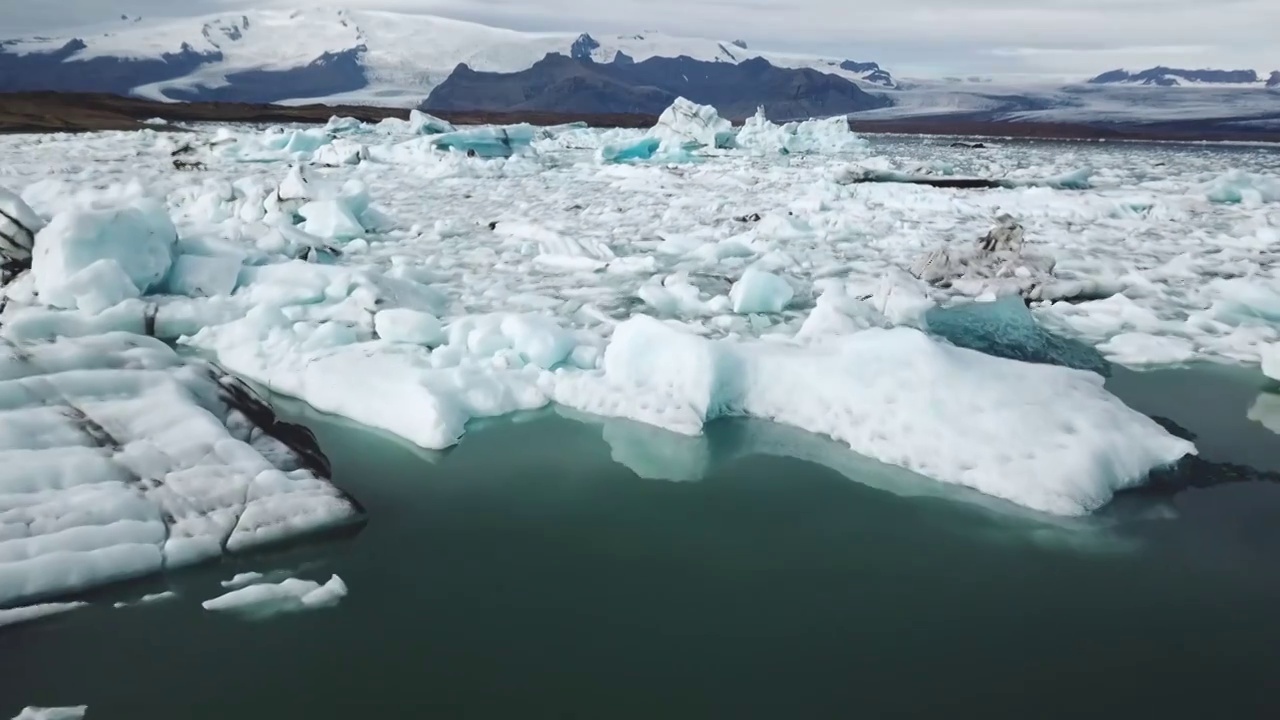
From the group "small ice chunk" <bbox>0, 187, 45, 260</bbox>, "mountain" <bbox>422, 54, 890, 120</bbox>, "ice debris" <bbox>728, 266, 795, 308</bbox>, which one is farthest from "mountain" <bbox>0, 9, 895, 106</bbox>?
"ice debris" <bbox>728, 266, 795, 308</bbox>

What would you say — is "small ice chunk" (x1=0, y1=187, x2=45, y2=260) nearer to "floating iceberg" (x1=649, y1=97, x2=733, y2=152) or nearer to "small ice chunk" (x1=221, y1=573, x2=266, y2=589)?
"small ice chunk" (x1=221, y1=573, x2=266, y2=589)

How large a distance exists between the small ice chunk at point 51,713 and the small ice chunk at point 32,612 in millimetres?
446

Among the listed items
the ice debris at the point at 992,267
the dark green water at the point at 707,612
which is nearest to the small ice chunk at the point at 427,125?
the ice debris at the point at 992,267

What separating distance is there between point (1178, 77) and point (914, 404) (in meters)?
226

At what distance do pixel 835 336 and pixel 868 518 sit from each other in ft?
5.35

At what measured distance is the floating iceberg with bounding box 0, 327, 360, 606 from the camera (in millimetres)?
2764

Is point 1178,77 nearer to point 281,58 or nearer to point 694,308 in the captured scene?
point 281,58

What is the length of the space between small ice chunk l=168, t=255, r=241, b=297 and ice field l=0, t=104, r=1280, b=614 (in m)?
0.02

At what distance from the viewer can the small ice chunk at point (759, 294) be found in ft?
20.7

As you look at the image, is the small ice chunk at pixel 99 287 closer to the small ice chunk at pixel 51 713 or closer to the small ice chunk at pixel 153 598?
the small ice chunk at pixel 153 598

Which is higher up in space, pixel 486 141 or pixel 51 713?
pixel 486 141

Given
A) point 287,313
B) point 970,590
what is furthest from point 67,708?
point 287,313

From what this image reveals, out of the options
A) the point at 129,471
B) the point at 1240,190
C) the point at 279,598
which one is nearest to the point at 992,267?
the point at 279,598

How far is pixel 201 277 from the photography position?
6.20m
